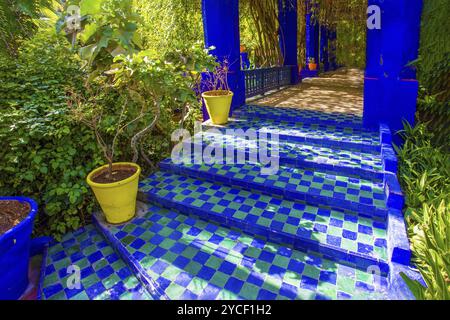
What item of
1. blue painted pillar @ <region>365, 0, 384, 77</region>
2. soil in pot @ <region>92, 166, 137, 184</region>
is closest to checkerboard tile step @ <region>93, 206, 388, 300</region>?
soil in pot @ <region>92, 166, 137, 184</region>

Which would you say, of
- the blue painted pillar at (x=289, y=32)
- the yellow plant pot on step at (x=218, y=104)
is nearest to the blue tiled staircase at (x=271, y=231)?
the yellow plant pot on step at (x=218, y=104)

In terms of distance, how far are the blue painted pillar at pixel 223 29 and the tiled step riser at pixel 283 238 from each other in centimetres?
252

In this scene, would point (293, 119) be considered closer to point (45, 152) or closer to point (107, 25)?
point (107, 25)

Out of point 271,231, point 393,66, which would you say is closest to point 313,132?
point 393,66

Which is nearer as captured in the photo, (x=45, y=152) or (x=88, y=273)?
(x=88, y=273)

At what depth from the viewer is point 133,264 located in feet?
7.67

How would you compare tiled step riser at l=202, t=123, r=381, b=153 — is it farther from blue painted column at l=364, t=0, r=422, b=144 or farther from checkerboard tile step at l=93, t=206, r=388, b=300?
checkerboard tile step at l=93, t=206, r=388, b=300

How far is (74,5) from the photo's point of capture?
3.08 meters

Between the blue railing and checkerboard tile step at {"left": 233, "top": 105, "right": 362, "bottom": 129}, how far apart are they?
2.73 ft

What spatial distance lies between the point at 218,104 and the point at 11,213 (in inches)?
124

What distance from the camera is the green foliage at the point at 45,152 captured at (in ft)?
8.87

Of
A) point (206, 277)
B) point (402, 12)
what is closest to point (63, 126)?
point (206, 277)
